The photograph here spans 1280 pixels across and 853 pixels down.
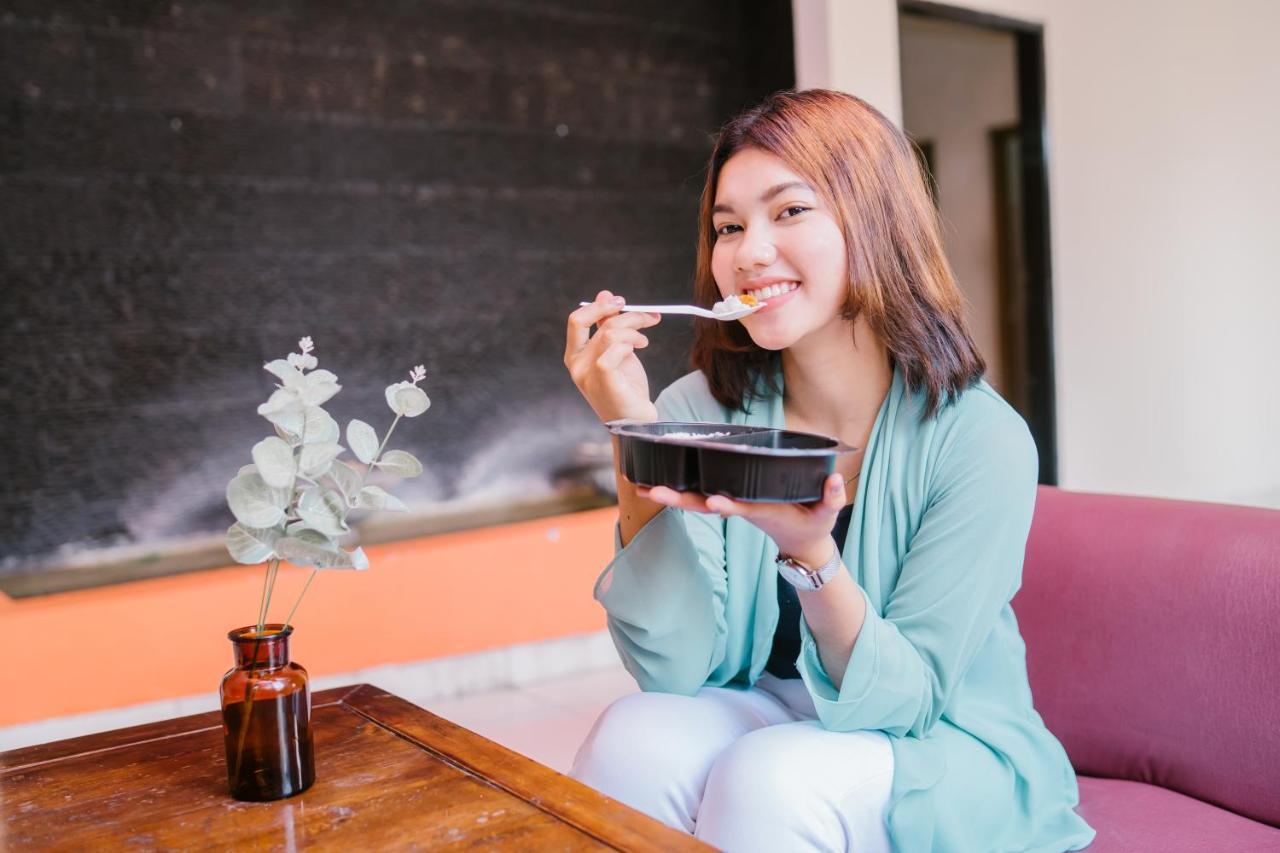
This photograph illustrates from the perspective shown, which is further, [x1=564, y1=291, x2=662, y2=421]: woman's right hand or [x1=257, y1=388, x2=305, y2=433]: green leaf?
[x1=564, y1=291, x2=662, y2=421]: woman's right hand

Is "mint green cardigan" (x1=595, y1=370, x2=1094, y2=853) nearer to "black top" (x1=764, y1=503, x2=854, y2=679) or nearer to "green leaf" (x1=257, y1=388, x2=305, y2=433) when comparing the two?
"black top" (x1=764, y1=503, x2=854, y2=679)

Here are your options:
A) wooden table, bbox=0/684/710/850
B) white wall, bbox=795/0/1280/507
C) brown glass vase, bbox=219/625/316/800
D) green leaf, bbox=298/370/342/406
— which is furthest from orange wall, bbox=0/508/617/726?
white wall, bbox=795/0/1280/507

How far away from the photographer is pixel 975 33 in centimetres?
352

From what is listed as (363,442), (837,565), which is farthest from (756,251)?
(363,442)

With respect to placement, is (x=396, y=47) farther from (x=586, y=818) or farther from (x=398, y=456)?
(x=586, y=818)

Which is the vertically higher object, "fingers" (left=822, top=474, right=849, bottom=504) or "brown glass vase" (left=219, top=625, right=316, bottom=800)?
"fingers" (left=822, top=474, right=849, bottom=504)

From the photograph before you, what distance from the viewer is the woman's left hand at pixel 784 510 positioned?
2.92 ft

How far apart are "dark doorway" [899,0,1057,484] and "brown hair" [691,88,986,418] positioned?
2398 millimetres

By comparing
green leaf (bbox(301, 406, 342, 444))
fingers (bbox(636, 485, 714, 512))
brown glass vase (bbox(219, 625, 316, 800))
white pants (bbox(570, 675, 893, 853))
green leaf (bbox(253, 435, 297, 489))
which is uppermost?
green leaf (bbox(301, 406, 342, 444))

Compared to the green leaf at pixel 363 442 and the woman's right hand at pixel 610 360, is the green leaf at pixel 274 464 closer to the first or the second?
the green leaf at pixel 363 442

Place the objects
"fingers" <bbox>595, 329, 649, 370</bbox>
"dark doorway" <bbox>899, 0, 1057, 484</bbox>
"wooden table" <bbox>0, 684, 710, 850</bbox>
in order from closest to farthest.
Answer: "wooden table" <bbox>0, 684, 710, 850</bbox> < "fingers" <bbox>595, 329, 649, 370</bbox> < "dark doorway" <bbox>899, 0, 1057, 484</bbox>

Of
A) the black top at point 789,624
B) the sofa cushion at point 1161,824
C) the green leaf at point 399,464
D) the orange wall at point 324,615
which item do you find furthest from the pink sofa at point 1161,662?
the orange wall at point 324,615

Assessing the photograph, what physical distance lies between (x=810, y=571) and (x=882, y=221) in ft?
1.45

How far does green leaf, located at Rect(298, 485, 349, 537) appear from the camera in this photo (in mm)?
896
